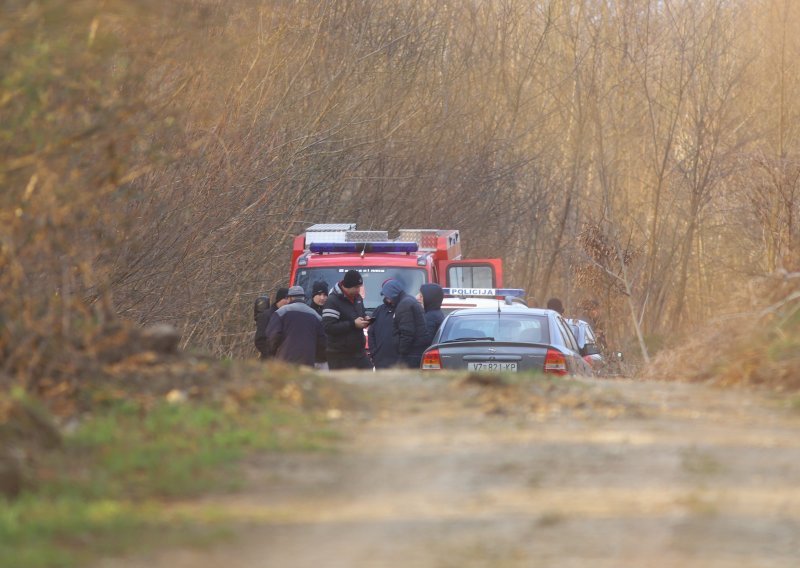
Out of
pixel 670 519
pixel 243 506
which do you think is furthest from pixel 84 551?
pixel 670 519

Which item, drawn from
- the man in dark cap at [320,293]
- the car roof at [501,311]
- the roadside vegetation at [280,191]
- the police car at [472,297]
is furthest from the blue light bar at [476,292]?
the car roof at [501,311]

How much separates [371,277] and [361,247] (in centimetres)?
94

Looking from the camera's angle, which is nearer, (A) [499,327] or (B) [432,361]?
(B) [432,361]

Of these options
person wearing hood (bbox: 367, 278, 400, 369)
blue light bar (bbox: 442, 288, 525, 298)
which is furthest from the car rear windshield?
blue light bar (bbox: 442, 288, 525, 298)

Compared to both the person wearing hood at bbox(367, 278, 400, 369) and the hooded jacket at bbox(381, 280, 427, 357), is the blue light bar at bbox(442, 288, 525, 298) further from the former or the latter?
the hooded jacket at bbox(381, 280, 427, 357)

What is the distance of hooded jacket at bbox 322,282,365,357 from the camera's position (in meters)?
17.0

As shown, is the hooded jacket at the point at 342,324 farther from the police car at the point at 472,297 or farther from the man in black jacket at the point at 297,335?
the police car at the point at 472,297

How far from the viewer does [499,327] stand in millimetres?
16094

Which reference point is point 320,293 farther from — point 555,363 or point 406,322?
point 555,363

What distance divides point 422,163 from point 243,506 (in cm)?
2785

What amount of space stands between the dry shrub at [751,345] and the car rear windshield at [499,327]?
5.88 ft

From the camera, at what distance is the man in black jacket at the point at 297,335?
1567cm

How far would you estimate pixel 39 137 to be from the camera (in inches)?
A: 390

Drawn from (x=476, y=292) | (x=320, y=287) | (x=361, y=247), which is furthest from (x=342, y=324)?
(x=476, y=292)
